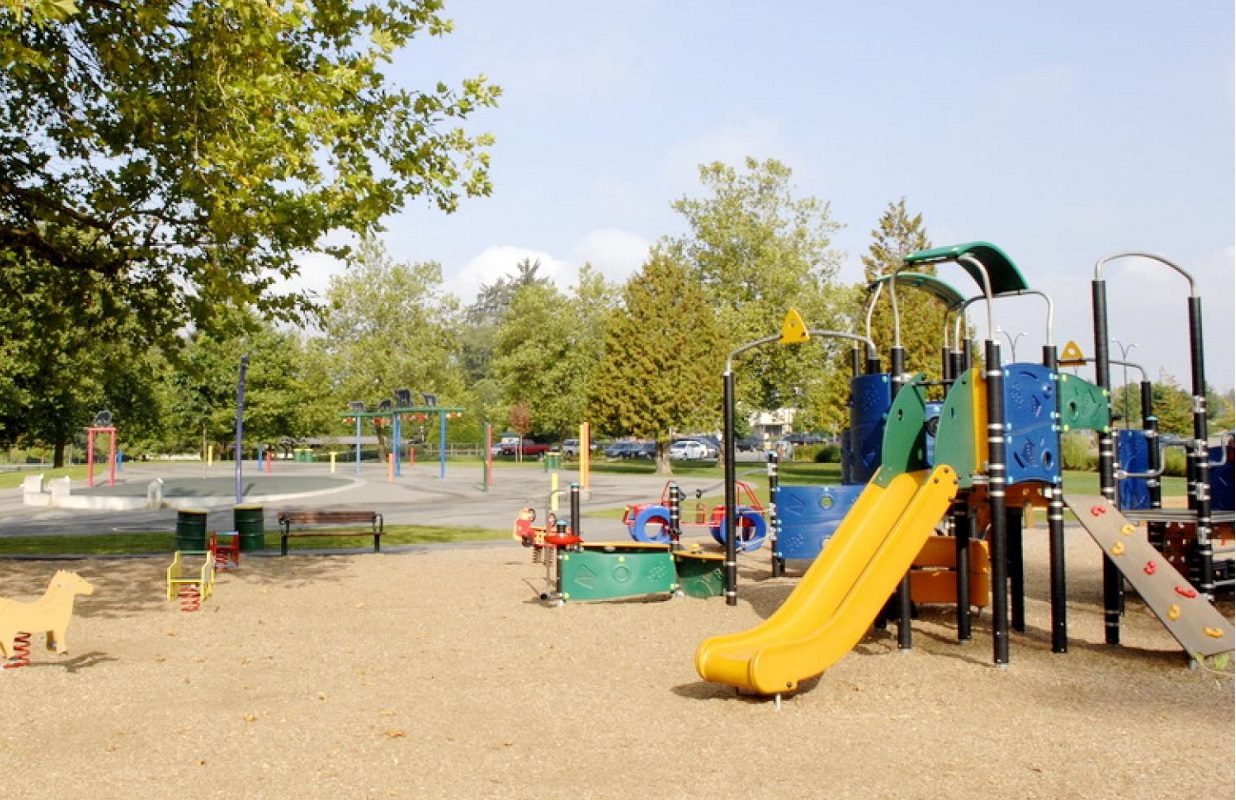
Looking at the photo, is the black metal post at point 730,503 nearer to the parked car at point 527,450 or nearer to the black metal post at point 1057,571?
the black metal post at point 1057,571

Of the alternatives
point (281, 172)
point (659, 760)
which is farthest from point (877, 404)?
point (281, 172)

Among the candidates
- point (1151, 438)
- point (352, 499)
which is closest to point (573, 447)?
point (352, 499)

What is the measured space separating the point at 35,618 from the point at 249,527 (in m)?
10.2

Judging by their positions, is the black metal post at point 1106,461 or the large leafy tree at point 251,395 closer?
the black metal post at point 1106,461

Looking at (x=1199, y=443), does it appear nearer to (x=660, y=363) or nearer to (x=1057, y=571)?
(x=1057, y=571)

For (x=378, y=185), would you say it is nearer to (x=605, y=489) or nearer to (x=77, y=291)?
(x=77, y=291)

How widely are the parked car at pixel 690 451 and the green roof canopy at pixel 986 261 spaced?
56.8m

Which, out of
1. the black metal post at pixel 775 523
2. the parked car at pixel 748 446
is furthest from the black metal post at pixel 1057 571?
the parked car at pixel 748 446

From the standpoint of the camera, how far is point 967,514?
1052 centimetres

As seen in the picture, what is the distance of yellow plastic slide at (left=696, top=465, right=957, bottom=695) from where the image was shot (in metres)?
7.89

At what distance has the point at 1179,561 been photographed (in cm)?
1401

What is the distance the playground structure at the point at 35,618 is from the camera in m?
9.29

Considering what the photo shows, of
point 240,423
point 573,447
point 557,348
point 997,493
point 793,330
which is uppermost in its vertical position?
point 557,348

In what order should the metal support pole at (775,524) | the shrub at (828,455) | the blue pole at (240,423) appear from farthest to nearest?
the shrub at (828,455) < the blue pole at (240,423) < the metal support pole at (775,524)
